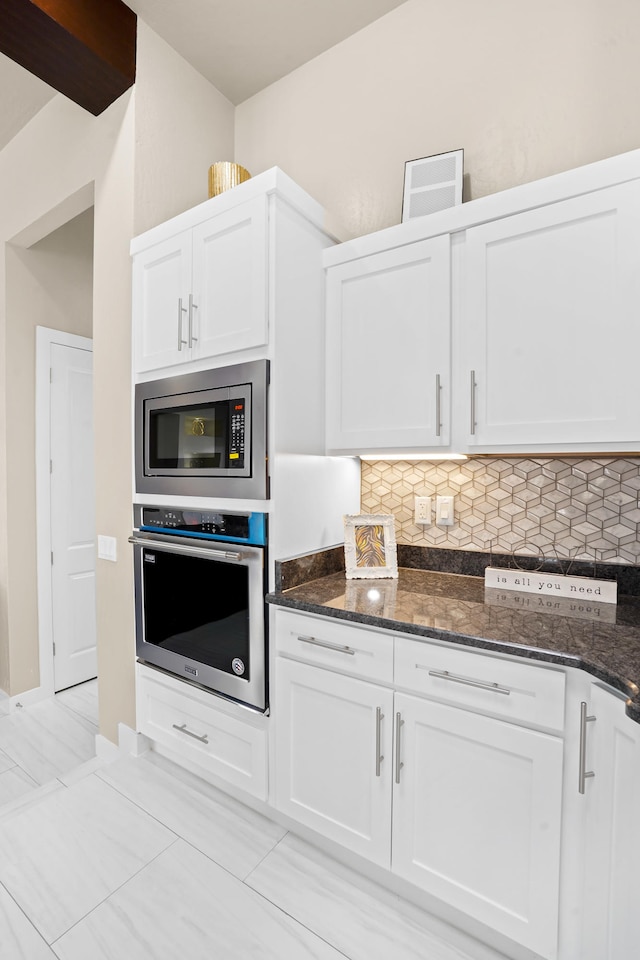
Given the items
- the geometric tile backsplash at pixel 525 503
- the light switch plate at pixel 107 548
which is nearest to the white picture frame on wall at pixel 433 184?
the geometric tile backsplash at pixel 525 503

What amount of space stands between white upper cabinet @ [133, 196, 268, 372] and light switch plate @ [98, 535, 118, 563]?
0.81 m

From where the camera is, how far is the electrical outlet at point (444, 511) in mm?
1942

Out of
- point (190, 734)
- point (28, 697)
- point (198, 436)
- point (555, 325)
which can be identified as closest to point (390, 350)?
point (555, 325)

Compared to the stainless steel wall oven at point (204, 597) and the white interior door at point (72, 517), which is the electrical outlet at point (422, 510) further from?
the white interior door at point (72, 517)

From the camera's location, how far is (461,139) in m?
1.92

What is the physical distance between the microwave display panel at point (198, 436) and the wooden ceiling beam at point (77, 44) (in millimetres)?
1455

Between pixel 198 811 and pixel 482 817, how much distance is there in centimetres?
113

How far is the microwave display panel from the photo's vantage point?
67.4 inches

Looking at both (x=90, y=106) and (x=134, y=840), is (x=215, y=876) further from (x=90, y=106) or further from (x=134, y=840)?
(x=90, y=106)

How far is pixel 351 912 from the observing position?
4.64ft

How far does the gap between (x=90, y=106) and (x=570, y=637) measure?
9.48 feet

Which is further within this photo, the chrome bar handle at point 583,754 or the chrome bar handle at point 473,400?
the chrome bar handle at point 473,400

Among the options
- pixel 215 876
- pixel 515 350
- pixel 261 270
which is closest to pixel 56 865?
pixel 215 876

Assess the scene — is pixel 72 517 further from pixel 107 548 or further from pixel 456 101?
pixel 456 101
